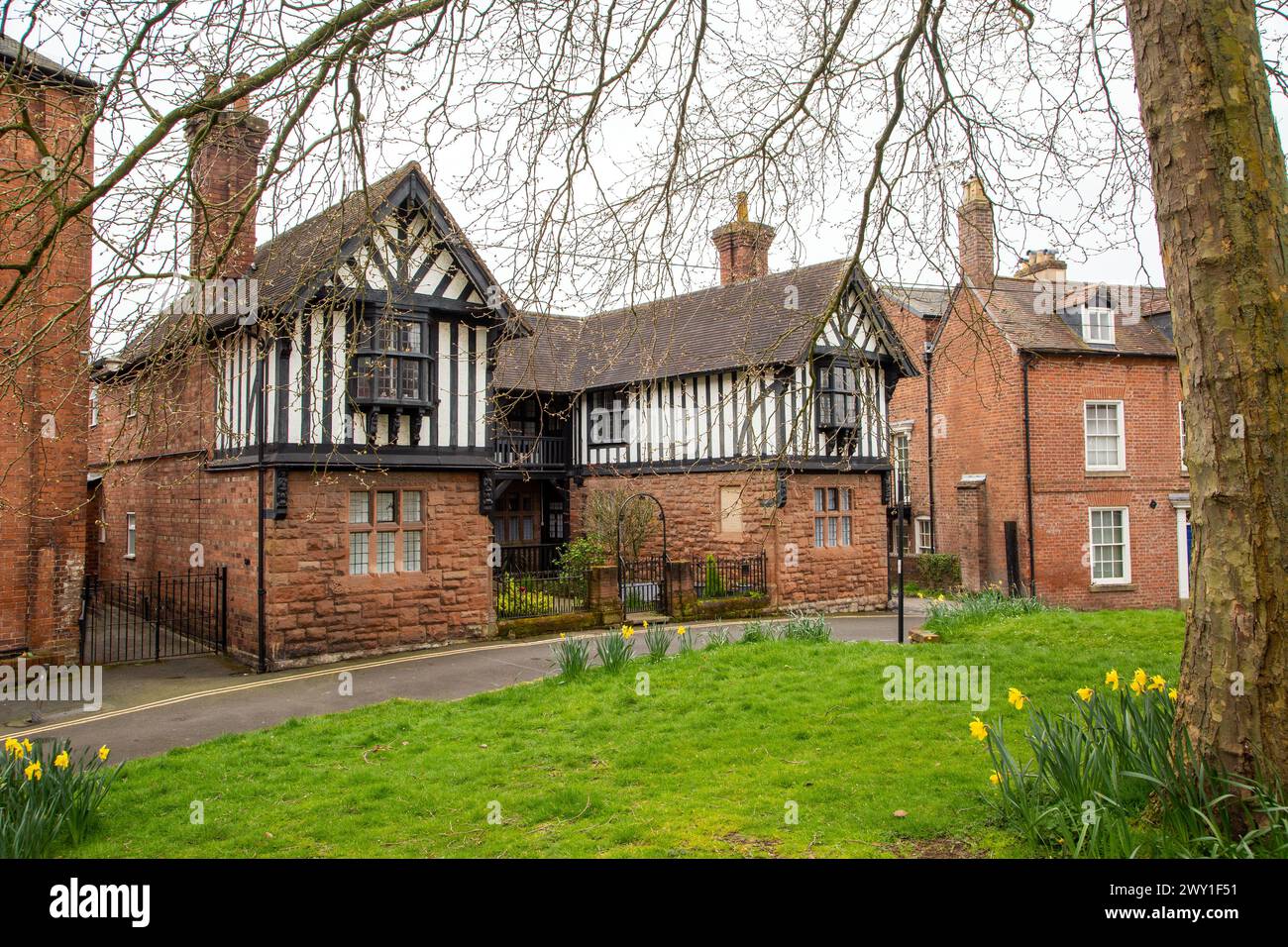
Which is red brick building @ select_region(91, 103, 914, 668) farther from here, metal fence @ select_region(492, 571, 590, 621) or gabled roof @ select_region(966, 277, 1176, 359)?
gabled roof @ select_region(966, 277, 1176, 359)

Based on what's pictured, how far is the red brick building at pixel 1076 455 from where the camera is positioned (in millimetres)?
22672

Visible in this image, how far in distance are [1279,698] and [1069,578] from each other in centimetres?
2063

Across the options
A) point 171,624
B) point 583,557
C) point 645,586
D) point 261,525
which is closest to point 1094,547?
point 645,586

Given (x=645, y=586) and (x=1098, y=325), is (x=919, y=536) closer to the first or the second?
(x=1098, y=325)

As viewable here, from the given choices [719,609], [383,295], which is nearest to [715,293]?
[719,609]

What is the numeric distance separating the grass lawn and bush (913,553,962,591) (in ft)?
47.5

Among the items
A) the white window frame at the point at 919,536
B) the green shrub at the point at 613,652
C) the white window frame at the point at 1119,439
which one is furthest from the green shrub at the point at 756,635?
the white window frame at the point at 919,536

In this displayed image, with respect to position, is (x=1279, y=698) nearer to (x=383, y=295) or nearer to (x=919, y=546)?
(x=383, y=295)

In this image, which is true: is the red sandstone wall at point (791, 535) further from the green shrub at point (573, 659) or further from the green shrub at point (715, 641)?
the green shrub at point (573, 659)

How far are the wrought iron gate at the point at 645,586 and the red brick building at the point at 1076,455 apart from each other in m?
9.74

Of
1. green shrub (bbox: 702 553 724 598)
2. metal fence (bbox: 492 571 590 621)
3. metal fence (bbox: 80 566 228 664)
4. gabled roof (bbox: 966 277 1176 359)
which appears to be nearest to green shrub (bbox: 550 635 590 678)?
metal fence (bbox: 492 571 590 621)

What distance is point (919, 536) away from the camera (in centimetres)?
2752

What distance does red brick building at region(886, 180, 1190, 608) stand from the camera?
22672 millimetres

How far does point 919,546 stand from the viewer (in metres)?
27.6
